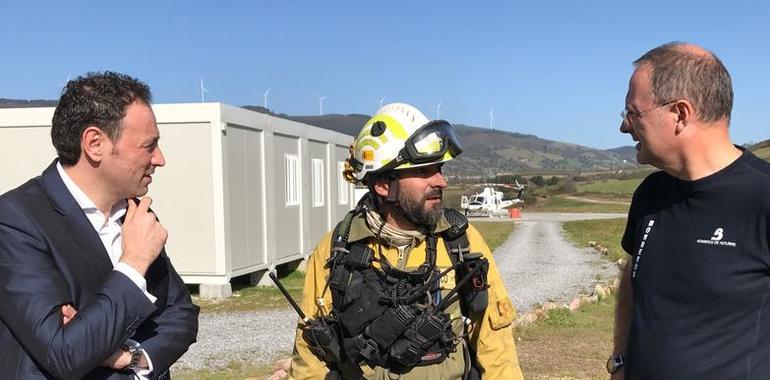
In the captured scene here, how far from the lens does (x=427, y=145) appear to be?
119 inches

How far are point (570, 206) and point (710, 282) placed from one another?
2309 inches

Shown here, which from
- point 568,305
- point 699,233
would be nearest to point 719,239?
point 699,233

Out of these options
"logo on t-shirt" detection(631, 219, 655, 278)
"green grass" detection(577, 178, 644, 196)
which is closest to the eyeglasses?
"logo on t-shirt" detection(631, 219, 655, 278)

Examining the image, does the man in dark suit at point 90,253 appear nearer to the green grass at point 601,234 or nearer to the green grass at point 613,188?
the green grass at point 601,234

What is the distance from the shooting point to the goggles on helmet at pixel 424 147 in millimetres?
3016

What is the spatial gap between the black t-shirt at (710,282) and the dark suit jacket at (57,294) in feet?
6.27

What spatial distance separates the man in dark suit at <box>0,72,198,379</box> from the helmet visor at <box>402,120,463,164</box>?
3.70 ft

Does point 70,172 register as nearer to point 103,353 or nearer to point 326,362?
point 103,353

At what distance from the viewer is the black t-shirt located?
2.29 meters

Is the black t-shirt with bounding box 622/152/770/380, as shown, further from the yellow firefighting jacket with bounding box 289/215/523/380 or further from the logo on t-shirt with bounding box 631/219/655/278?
the yellow firefighting jacket with bounding box 289/215/523/380

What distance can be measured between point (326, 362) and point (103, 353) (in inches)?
48.5

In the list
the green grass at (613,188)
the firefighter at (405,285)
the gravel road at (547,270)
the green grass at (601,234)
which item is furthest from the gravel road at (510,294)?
the green grass at (613,188)

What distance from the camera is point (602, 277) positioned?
1583 cm

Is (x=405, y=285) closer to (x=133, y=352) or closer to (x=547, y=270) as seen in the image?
(x=133, y=352)
